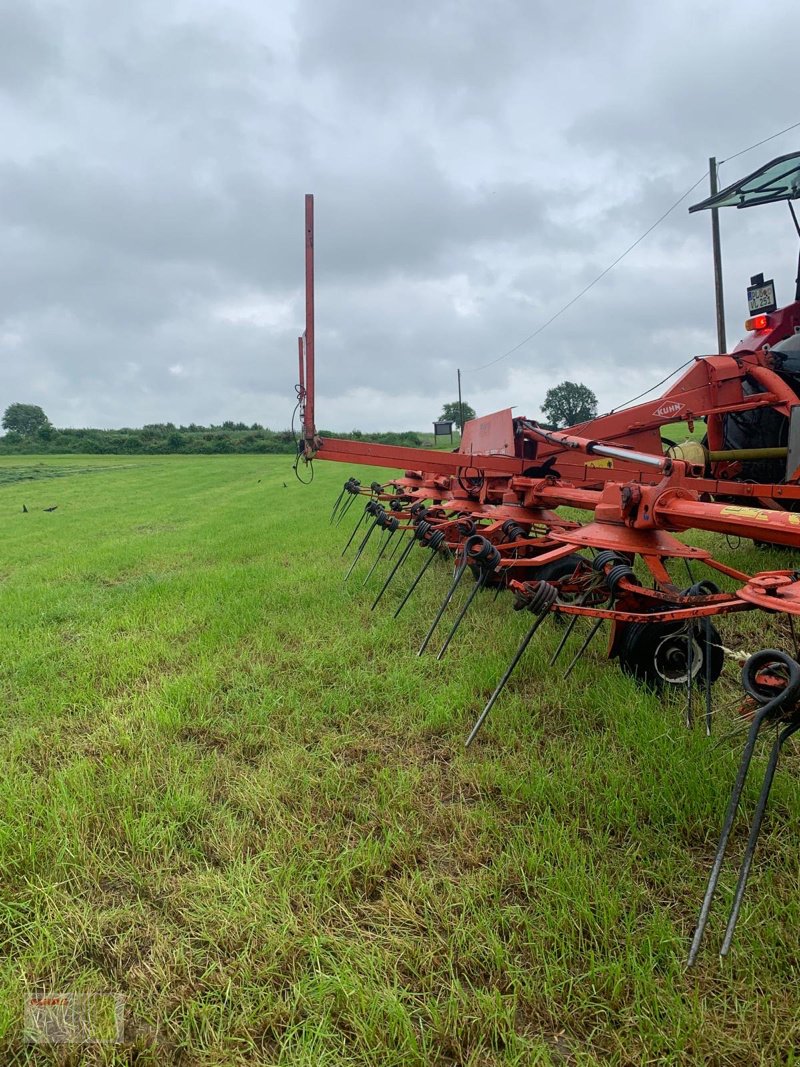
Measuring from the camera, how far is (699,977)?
121 cm

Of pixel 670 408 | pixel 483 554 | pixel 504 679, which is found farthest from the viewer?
pixel 670 408

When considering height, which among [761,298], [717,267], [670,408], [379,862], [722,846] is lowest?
[379,862]

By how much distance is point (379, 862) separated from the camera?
1588mm

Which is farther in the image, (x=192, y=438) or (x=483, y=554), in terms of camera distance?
(x=192, y=438)

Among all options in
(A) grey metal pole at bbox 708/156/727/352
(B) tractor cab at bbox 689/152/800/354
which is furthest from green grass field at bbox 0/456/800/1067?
(A) grey metal pole at bbox 708/156/727/352

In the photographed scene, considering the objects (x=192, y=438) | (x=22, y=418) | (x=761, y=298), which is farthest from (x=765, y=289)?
(x=22, y=418)

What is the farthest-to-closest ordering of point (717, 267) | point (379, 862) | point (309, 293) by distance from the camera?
1. point (717, 267)
2. point (309, 293)
3. point (379, 862)

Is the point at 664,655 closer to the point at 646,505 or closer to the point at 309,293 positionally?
the point at 646,505

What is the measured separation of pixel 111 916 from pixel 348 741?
102 centimetres

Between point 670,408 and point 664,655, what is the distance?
2438 millimetres

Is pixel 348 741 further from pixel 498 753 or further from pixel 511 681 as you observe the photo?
pixel 511 681

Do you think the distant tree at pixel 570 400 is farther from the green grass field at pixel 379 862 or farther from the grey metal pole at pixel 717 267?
the green grass field at pixel 379 862

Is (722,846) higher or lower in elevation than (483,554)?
lower

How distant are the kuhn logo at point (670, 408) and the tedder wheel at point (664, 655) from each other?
2.27m
